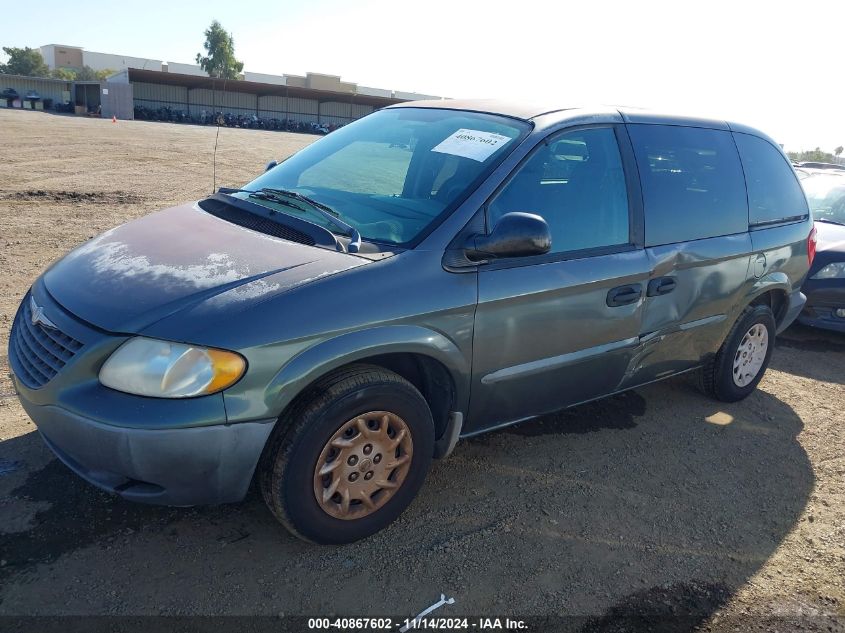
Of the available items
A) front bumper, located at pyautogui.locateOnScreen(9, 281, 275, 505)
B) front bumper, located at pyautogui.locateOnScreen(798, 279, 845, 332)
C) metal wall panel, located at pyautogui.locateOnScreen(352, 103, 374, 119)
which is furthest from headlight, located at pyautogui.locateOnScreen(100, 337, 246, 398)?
A: metal wall panel, located at pyautogui.locateOnScreen(352, 103, 374, 119)

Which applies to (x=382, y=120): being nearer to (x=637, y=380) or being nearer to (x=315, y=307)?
(x=315, y=307)

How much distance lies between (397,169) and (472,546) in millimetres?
1900

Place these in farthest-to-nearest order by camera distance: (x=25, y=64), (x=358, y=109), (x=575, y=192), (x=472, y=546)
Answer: (x=25, y=64) < (x=358, y=109) < (x=575, y=192) < (x=472, y=546)

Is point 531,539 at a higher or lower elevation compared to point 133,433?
lower

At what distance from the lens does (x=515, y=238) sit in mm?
2779

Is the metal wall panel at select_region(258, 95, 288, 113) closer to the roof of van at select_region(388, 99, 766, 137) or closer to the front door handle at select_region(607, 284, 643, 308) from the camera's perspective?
the roof of van at select_region(388, 99, 766, 137)

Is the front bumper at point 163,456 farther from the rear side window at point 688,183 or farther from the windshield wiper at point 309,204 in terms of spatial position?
the rear side window at point 688,183

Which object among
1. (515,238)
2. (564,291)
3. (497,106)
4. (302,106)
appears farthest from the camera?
(302,106)

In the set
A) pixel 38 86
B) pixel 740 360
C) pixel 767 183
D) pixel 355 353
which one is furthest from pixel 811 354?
pixel 38 86

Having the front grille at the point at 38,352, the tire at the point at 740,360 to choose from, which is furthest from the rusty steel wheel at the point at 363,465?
the tire at the point at 740,360

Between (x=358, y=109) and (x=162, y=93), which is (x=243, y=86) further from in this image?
(x=358, y=109)

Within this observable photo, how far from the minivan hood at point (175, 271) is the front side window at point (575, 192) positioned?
0.93m

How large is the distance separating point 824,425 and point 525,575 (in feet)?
9.87

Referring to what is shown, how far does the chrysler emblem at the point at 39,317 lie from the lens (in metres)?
2.61
